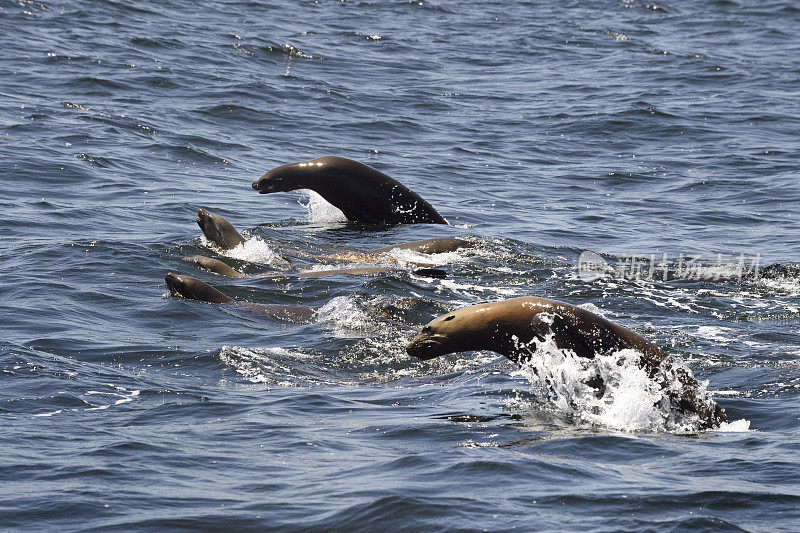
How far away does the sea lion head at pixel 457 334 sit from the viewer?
7.21 metres

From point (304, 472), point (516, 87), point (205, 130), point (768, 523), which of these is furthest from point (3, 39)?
point (768, 523)

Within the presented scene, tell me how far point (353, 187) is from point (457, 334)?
6.17 metres

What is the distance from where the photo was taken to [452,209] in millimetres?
15320

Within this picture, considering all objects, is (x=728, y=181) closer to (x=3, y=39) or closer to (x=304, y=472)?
(x=304, y=472)

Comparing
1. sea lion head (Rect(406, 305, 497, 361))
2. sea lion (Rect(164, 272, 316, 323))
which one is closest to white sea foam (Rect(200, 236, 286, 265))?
Result: sea lion (Rect(164, 272, 316, 323))

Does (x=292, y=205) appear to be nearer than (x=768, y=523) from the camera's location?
No

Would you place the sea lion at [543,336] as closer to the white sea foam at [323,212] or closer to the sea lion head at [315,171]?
the sea lion head at [315,171]

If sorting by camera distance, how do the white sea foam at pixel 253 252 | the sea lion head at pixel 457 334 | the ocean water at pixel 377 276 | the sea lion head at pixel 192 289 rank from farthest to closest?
the white sea foam at pixel 253 252, the sea lion head at pixel 192 289, the sea lion head at pixel 457 334, the ocean water at pixel 377 276

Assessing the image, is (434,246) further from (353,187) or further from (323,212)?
(323,212)

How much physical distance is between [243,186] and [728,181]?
6856 mm

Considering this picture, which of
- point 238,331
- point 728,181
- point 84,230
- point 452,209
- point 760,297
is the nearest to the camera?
point 238,331

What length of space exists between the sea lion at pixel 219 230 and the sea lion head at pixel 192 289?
1953 millimetres

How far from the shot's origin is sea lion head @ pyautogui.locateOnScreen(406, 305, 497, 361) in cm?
721

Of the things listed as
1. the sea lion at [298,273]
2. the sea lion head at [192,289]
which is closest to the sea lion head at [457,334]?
the sea lion head at [192,289]
